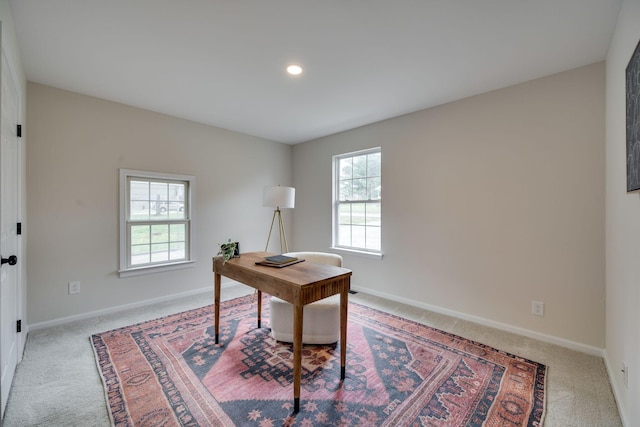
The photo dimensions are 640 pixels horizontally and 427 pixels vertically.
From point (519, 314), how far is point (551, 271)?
1.68 feet

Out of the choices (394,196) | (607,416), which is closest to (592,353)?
(607,416)

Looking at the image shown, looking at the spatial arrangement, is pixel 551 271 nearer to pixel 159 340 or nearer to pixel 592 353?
pixel 592 353

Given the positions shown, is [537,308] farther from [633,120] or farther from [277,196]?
[277,196]

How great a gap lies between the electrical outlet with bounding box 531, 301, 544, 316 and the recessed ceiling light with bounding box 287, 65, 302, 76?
3029 millimetres

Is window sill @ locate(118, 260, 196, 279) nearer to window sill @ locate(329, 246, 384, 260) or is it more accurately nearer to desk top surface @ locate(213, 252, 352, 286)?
desk top surface @ locate(213, 252, 352, 286)

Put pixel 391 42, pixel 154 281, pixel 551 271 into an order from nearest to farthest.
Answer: pixel 391 42 < pixel 551 271 < pixel 154 281

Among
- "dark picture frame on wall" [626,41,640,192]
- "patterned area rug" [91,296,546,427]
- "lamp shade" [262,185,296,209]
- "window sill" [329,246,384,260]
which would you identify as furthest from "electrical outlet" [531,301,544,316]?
"lamp shade" [262,185,296,209]

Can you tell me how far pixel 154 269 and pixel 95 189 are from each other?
1120 millimetres

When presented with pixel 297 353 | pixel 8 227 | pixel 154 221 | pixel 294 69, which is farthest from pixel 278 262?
pixel 154 221

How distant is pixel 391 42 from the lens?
2.01 metres

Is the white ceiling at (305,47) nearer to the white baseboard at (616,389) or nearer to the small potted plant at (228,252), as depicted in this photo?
the small potted plant at (228,252)

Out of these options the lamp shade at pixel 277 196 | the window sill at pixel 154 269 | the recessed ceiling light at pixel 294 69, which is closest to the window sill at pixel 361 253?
the lamp shade at pixel 277 196

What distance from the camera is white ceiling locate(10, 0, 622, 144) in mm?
1699

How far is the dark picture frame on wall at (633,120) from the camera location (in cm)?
133
